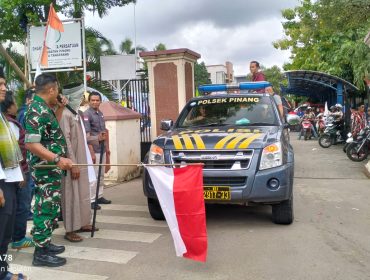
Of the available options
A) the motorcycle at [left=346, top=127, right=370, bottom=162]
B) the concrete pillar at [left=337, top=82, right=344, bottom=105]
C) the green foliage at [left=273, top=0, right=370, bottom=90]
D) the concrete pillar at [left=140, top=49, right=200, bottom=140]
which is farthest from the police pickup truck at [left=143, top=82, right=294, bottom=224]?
the concrete pillar at [left=337, top=82, right=344, bottom=105]

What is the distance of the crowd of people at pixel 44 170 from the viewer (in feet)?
11.0

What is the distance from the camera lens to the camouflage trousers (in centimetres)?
408

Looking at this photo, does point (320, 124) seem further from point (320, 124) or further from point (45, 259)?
point (45, 259)

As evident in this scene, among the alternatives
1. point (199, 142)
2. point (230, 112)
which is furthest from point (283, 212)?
point (230, 112)

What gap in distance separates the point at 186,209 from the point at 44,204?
1419 mm

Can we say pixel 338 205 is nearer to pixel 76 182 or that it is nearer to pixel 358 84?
pixel 76 182

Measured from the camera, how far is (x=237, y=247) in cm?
458

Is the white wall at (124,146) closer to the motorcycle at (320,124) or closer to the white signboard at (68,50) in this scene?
the white signboard at (68,50)

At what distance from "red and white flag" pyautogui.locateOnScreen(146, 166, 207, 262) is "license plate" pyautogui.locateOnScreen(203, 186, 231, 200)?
42.9 inches

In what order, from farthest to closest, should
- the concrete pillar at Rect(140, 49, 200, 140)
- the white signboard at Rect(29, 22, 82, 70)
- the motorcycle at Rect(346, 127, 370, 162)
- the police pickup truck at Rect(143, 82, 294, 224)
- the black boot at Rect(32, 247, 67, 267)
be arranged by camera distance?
the motorcycle at Rect(346, 127, 370, 162)
the concrete pillar at Rect(140, 49, 200, 140)
the white signboard at Rect(29, 22, 82, 70)
the police pickup truck at Rect(143, 82, 294, 224)
the black boot at Rect(32, 247, 67, 267)

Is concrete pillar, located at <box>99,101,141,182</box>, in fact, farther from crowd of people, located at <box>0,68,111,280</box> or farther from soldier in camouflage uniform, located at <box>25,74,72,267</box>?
soldier in camouflage uniform, located at <box>25,74,72,267</box>

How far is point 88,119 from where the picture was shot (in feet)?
21.0

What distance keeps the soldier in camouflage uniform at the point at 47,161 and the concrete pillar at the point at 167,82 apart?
259 inches

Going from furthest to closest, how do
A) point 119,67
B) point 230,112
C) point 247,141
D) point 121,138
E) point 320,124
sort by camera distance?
point 320,124 < point 119,67 < point 121,138 < point 230,112 < point 247,141
